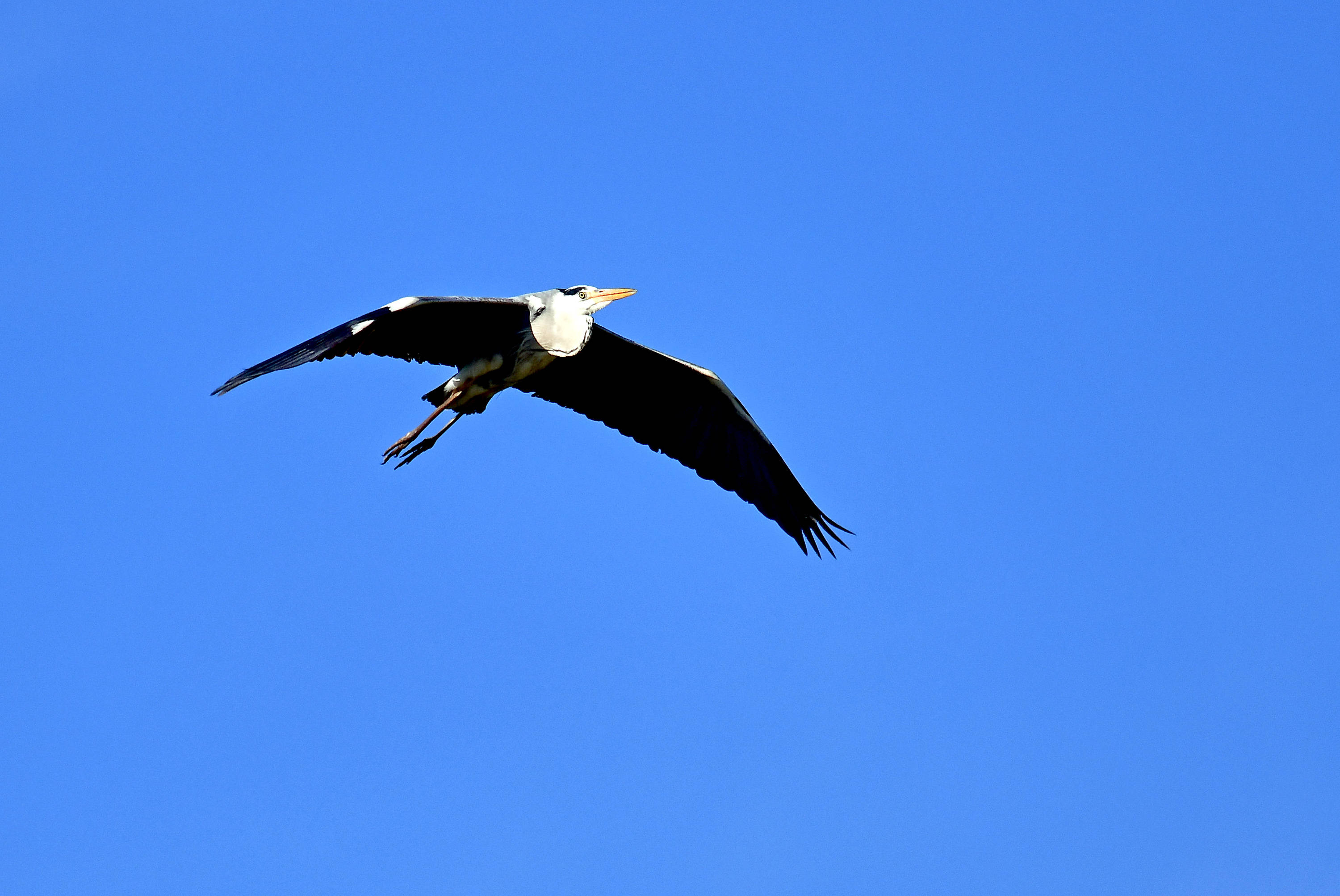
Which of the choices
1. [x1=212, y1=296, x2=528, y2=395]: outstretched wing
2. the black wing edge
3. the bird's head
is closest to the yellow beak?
the bird's head

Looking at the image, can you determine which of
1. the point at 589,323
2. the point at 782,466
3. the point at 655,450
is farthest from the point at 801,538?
the point at 589,323

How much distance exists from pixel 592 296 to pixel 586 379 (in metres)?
1.24

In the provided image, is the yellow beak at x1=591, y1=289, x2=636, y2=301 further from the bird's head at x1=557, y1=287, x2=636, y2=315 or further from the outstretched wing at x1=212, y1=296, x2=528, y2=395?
the outstretched wing at x1=212, y1=296, x2=528, y2=395

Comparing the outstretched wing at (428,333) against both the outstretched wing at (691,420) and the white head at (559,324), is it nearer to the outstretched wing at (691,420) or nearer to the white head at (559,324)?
the white head at (559,324)

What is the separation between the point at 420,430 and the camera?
11797 millimetres

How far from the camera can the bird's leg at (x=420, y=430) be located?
11.7 meters

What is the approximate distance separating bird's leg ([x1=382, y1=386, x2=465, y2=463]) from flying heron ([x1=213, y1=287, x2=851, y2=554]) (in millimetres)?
10

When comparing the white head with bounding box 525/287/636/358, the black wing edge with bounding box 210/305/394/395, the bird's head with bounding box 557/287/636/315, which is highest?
the bird's head with bounding box 557/287/636/315

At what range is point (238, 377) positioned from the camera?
998 centimetres

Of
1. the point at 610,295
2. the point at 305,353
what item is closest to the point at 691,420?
the point at 610,295

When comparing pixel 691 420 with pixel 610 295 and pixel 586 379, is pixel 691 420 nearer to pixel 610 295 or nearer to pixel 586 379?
pixel 586 379

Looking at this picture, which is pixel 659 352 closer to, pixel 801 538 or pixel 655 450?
pixel 655 450

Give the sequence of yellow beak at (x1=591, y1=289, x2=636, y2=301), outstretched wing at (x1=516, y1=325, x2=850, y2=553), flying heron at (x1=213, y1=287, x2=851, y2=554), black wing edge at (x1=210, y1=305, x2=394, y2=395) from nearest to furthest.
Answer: black wing edge at (x1=210, y1=305, x2=394, y2=395), flying heron at (x1=213, y1=287, x2=851, y2=554), yellow beak at (x1=591, y1=289, x2=636, y2=301), outstretched wing at (x1=516, y1=325, x2=850, y2=553)

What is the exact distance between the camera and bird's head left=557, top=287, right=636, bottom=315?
40.9ft
